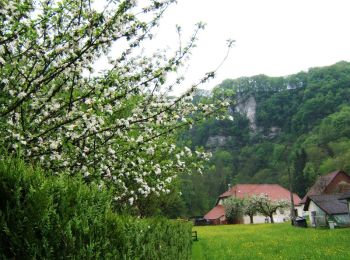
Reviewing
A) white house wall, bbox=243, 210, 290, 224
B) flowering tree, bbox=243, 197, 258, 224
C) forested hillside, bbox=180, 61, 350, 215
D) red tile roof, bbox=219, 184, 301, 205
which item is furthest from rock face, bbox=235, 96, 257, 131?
flowering tree, bbox=243, 197, 258, 224

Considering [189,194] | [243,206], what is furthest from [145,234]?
[189,194]

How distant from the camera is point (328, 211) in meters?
45.8

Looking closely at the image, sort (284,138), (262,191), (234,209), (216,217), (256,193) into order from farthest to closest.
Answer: (284,138) → (216,217) → (262,191) → (256,193) → (234,209)

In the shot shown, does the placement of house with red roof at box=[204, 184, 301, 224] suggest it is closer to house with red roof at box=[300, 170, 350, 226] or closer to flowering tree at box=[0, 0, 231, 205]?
house with red roof at box=[300, 170, 350, 226]

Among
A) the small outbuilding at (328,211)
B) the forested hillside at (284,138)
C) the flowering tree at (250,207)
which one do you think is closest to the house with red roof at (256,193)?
the flowering tree at (250,207)

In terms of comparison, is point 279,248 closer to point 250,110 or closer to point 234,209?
point 234,209

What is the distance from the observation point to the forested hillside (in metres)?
98.1

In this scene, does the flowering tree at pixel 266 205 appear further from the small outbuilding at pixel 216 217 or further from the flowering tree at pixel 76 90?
the flowering tree at pixel 76 90

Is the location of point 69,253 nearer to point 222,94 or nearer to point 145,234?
point 145,234

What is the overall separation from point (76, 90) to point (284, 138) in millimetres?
126395

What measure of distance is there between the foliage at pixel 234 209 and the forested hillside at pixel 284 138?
869cm

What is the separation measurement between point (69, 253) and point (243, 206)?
79.4 m

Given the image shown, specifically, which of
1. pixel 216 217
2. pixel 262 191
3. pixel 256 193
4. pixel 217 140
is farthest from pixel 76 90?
pixel 217 140

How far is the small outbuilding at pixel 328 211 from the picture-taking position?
44.9 metres
